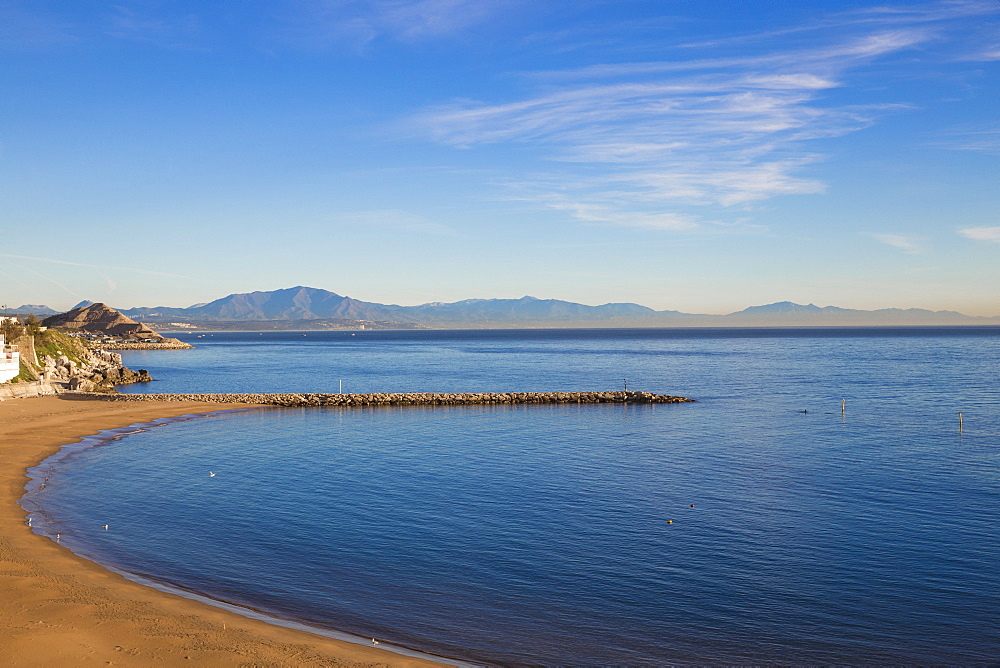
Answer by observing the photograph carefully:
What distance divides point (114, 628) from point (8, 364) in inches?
2349

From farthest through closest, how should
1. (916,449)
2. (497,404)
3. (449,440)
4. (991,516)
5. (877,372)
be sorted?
(877,372) < (497,404) < (449,440) < (916,449) < (991,516)

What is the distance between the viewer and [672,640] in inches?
647

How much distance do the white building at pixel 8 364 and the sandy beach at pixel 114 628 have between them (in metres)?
48.5

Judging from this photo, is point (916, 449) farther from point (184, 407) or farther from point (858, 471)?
point (184, 407)

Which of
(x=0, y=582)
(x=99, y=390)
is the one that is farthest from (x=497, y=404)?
(x=0, y=582)

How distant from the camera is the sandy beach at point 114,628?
47.6 feet

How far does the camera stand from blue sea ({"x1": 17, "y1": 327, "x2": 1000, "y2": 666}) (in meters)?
17.0

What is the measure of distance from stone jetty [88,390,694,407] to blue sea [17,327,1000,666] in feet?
46.0

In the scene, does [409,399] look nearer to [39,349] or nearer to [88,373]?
[88,373]

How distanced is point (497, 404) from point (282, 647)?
54.3 meters

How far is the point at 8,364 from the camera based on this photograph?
211ft

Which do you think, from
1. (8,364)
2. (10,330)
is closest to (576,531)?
(8,364)

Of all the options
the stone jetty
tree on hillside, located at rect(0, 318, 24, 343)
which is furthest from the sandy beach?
tree on hillside, located at rect(0, 318, 24, 343)

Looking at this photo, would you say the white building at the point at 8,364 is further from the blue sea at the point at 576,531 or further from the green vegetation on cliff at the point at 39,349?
the blue sea at the point at 576,531
